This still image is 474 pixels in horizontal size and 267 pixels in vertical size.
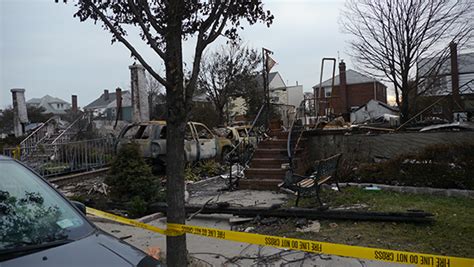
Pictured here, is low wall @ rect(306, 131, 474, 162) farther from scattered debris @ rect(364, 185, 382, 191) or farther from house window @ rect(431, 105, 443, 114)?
house window @ rect(431, 105, 443, 114)

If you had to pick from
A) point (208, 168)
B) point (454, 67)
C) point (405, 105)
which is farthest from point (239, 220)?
point (454, 67)

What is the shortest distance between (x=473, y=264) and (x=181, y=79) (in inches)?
120

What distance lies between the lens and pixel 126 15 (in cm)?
413

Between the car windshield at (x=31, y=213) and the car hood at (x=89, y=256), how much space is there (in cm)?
15

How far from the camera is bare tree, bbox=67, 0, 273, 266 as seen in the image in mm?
3756

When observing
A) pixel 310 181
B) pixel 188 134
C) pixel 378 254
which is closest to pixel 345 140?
pixel 310 181

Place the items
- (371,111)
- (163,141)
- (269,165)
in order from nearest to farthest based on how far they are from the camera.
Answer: (269,165)
(163,141)
(371,111)

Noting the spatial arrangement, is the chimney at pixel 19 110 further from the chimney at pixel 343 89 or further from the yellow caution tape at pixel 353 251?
the chimney at pixel 343 89

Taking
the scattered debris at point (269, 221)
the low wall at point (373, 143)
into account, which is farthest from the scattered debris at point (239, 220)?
the low wall at point (373, 143)

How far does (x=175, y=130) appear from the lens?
151 inches

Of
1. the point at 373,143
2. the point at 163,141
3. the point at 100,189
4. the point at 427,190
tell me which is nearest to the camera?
the point at 427,190

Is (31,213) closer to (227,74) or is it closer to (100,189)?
(100,189)

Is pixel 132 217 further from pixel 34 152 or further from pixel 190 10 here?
pixel 34 152

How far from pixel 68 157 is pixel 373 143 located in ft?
31.9
